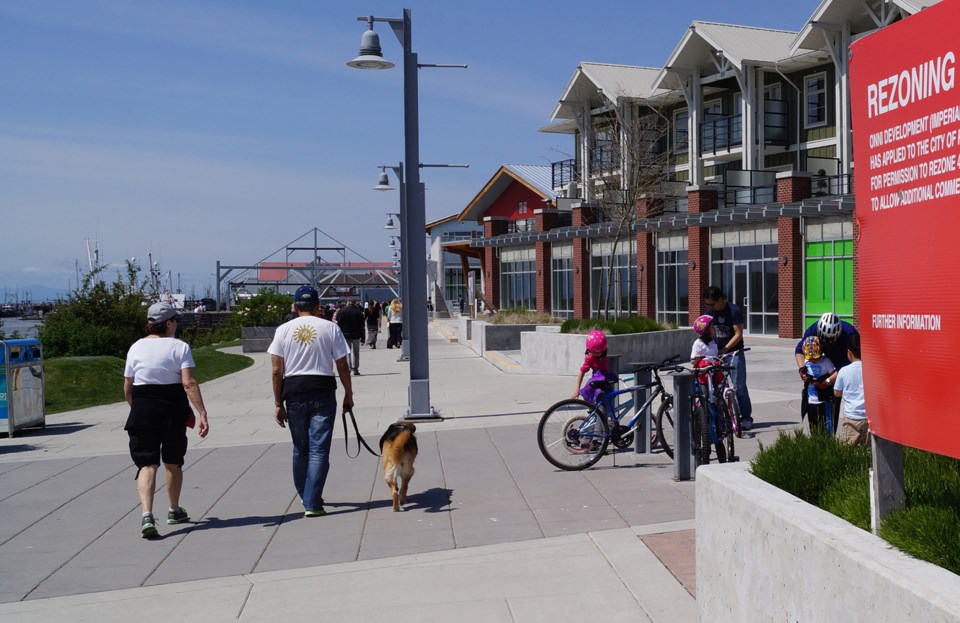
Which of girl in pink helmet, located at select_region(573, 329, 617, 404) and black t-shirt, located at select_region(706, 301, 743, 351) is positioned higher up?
black t-shirt, located at select_region(706, 301, 743, 351)

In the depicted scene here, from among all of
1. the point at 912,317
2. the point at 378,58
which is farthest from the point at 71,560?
the point at 378,58

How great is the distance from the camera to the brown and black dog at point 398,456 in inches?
309

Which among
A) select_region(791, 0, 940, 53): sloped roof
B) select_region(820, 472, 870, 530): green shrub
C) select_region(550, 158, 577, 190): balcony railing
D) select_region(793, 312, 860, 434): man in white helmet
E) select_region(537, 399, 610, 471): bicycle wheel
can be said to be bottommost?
select_region(537, 399, 610, 471): bicycle wheel

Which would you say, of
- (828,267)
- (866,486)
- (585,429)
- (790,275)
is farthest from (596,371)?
(790,275)

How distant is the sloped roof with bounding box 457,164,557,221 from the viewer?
58.8m

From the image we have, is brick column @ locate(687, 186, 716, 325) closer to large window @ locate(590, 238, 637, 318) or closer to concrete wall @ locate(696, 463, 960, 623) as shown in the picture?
large window @ locate(590, 238, 637, 318)

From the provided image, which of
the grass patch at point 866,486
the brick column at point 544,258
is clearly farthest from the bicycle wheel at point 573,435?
the brick column at point 544,258

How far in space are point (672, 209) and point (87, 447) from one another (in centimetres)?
3165

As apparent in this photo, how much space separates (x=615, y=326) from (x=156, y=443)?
14.6 metres

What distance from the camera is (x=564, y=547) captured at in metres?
6.63

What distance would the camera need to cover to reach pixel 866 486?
4.18 metres

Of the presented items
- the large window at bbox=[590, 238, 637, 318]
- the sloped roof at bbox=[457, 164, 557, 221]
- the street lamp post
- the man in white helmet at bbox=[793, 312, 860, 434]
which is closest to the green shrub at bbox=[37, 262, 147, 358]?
the street lamp post

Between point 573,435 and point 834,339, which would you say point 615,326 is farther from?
point 834,339

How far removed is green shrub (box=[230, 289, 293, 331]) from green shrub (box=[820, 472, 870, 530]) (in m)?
31.8
